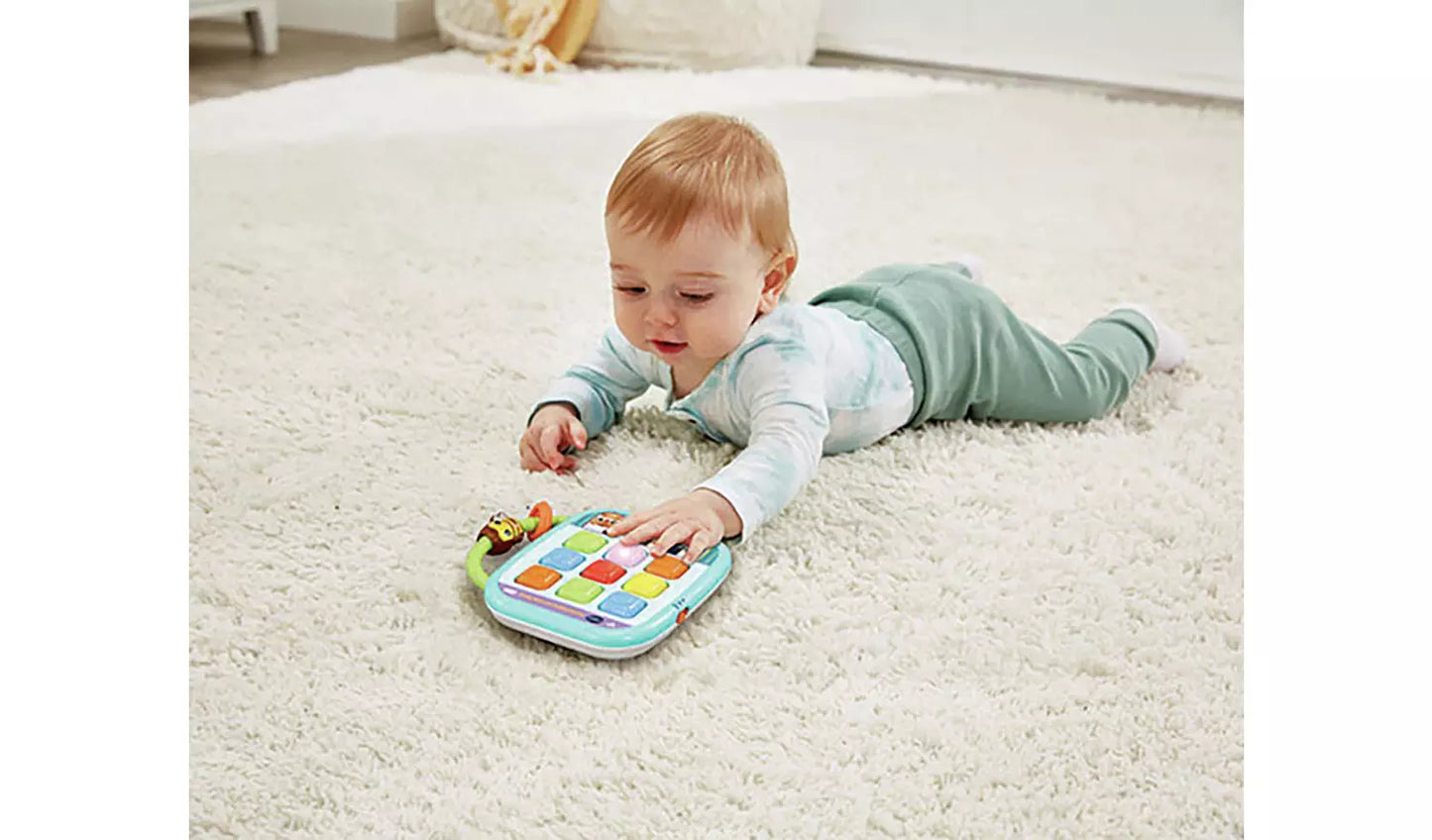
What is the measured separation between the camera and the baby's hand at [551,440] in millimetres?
1103

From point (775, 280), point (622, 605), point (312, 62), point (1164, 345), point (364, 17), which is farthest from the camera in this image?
point (364, 17)

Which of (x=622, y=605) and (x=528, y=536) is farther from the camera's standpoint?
(x=528, y=536)

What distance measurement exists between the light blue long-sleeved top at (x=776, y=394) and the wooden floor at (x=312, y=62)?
162cm

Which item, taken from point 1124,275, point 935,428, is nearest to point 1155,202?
point 1124,275

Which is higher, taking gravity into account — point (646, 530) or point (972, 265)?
point (972, 265)

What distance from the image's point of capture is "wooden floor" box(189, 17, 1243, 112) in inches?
105

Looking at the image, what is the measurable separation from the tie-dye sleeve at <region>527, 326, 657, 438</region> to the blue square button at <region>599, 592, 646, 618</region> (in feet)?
0.98

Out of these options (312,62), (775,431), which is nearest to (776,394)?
(775,431)

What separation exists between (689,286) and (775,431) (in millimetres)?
131

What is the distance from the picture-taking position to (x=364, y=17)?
10.7 feet

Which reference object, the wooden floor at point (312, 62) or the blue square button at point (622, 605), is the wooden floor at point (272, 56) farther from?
the blue square button at point (622, 605)

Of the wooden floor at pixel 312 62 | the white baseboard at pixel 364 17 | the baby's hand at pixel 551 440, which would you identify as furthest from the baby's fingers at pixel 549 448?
the white baseboard at pixel 364 17

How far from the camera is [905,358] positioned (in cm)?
117

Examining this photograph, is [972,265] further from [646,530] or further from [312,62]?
[312,62]
